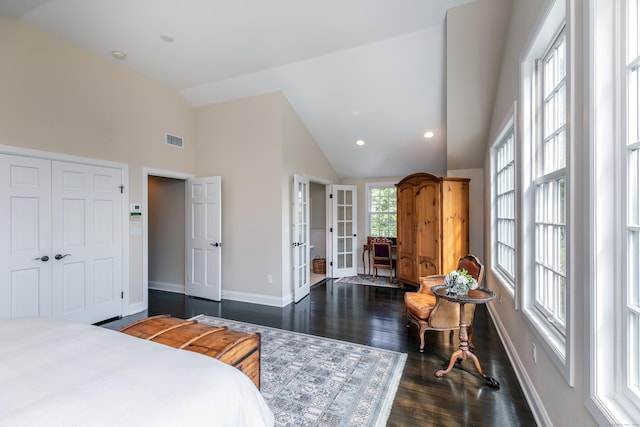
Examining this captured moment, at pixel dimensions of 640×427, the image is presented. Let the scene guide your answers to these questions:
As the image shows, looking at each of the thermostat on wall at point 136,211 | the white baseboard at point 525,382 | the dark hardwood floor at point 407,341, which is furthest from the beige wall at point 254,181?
the white baseboard at point 525,382

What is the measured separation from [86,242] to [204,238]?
1.56 metres

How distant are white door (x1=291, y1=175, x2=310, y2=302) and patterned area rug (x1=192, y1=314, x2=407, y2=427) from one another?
1.48 metres

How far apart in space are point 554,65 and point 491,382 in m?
2.48

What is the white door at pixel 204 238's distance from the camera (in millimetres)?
4672

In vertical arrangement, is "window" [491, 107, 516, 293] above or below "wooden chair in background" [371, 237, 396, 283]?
above

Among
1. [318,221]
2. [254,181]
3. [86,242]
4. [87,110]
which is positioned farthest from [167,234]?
[318,221]

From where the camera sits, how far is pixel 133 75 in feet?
13.3

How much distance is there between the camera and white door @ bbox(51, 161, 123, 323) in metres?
3.36

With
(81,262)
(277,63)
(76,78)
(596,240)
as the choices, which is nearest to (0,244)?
(81,262)

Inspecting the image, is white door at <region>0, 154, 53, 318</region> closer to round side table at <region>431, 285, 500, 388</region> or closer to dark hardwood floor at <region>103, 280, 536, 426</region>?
dark hardwood floor at <region>103, 280, 536, 426</region>

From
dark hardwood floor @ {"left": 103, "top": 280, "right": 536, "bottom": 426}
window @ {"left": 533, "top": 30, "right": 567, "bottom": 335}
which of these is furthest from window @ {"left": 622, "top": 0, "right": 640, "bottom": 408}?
dark hardwood floor @ {"left": 103, "top": 280, "right": 536, "bottom": 426}

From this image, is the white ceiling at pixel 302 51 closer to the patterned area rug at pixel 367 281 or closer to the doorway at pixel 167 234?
the doorway at pixel 167 234

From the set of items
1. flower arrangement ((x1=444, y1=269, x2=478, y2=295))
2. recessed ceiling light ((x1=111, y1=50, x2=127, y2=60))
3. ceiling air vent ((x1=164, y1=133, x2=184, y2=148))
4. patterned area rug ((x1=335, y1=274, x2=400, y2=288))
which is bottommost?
patterned area rug ((x1=335, y1=274, x2=400, y2=288))

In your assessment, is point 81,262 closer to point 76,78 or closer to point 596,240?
point 76,78
